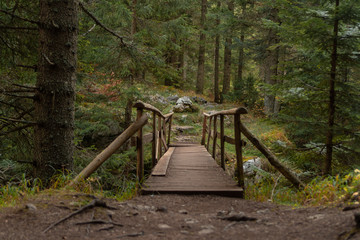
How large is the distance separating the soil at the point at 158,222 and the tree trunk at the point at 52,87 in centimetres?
116

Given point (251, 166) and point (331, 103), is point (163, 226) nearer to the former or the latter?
point (331, 103)

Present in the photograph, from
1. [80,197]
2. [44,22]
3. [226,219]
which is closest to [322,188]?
[226,219]

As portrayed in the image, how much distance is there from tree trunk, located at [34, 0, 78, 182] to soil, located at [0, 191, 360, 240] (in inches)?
45.6

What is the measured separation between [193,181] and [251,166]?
3763 mm

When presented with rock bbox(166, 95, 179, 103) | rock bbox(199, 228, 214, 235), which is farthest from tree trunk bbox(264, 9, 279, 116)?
rock bbox(199, 228, 214, 235)

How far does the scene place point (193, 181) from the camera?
462 cm

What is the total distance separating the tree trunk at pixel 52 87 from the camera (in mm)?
4113

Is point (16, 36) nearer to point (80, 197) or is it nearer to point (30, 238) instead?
point (80, 197)

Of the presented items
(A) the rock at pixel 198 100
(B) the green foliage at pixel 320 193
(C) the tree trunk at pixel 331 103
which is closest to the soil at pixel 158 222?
(B) the green foliage at pixel 320 193

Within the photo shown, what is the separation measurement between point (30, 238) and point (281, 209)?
2.88m

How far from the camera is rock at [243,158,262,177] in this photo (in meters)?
7.92

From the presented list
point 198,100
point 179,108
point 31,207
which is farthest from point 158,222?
point 198,100

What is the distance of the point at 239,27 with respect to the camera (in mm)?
16281

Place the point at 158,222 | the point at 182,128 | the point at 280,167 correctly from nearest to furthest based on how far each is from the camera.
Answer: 1. the point at 158,222
2. the point at 280,167
3. the point at 182,128
